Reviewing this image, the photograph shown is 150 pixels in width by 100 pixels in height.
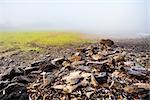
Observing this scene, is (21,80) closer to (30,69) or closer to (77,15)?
(30,69)

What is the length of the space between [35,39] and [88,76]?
22.5 inches

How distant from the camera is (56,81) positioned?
92.7 inches

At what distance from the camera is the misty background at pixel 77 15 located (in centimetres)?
259

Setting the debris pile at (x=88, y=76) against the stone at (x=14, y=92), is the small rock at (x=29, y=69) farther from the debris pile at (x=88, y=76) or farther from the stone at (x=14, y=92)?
the stone at (x=14, y=92)

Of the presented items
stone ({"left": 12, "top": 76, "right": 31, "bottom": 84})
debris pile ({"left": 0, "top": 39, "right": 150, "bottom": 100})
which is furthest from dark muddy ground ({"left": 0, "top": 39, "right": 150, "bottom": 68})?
stone ({"left": 12, "top": 76, "right": 31, "bottom": 84})

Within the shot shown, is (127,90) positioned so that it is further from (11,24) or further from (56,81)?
(11,24)

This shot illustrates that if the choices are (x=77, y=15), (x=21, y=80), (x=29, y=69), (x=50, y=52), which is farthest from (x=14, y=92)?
(x=77, y=15)

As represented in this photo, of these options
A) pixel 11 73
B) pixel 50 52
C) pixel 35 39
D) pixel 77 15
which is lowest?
pixel 11 73

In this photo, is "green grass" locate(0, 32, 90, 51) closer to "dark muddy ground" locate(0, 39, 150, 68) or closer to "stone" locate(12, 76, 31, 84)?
"dark muddy ground" locate(0, 39, 150, 68)

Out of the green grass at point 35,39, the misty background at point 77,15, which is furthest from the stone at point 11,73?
the misty background at point 77,15

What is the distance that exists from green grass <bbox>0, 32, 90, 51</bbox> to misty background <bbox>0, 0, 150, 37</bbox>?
0.04 metres

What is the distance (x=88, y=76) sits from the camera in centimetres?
234

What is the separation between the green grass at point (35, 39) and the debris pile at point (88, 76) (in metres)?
0.12

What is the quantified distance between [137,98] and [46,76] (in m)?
0.68
